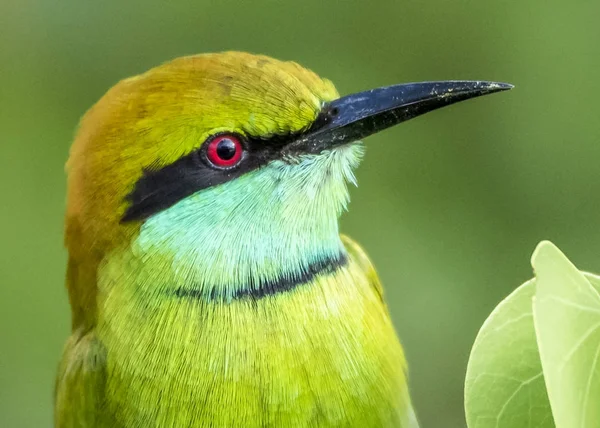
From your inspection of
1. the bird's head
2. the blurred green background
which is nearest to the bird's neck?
the bird's head

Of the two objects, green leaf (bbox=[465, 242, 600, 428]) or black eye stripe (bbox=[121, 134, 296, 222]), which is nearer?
green leaf (bbox=[465, 242, 600, 428])

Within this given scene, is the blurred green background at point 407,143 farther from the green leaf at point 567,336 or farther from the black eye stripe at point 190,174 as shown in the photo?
the green leaf at point 567,336

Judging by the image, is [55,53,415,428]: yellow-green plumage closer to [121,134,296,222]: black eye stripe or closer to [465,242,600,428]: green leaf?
[121,134,296,222]: black eye stripe

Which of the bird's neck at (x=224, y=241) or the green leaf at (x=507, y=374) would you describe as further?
the bird's neck at (x=224, y=241)

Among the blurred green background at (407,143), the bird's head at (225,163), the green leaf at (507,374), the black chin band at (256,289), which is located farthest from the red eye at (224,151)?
the blurred green background at (407,143)

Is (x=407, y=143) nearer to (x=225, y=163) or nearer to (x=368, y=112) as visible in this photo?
(x=368, y=112)

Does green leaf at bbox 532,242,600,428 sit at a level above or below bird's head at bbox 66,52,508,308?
below

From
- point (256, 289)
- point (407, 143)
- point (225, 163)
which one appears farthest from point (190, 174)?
point (407, 143)

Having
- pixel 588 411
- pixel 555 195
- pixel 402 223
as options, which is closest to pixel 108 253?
pixel 588 411
